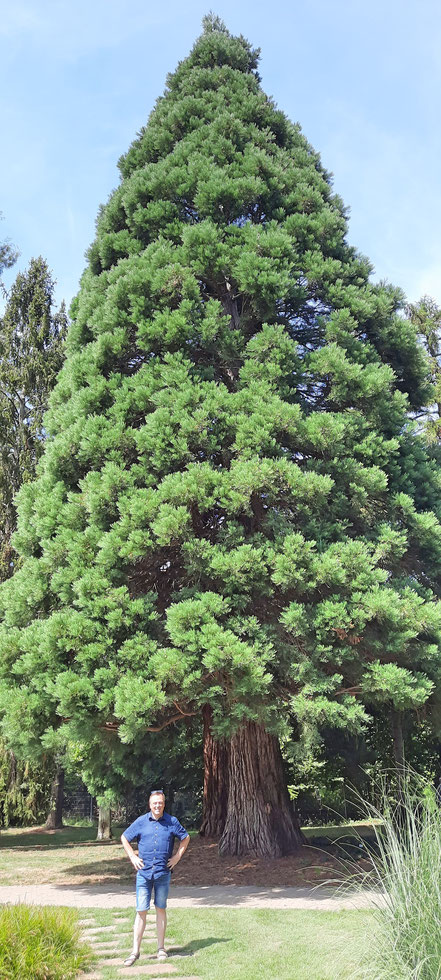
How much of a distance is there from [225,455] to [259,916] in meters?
5.48

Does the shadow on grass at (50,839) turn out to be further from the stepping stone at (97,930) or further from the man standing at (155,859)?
the man standing at (155,859)

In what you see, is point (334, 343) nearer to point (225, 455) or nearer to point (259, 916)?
point (225, 455)

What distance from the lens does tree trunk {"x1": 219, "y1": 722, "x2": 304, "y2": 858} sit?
10008 millimetres

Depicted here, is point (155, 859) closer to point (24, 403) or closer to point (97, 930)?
point (97, 930)

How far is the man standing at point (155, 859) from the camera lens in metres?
5.33

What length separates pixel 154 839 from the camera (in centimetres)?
563

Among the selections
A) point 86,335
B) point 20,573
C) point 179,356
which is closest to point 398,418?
point 179,356

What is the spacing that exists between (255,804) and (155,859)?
504 centimetres

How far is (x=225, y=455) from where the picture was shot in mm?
9266

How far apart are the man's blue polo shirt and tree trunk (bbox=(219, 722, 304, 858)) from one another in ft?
14.2

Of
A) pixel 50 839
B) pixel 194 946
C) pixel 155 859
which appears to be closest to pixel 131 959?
pixel 155 859

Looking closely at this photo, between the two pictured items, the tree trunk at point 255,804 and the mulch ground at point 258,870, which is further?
the tree trunk at point 255,804

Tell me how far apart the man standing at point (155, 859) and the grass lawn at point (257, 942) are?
30 centimetres

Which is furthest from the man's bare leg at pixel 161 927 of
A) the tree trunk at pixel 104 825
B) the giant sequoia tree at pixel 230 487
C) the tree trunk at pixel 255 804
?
the tree trunk at pixel 104 825
